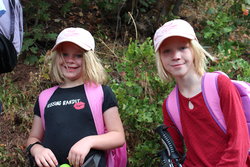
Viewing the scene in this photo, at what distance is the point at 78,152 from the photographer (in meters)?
2.38

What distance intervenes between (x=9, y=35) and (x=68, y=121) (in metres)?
0.80

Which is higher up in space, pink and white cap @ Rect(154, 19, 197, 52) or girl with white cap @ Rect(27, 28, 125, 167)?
pink and white cap @ Rect(154, 19, 197, 52)

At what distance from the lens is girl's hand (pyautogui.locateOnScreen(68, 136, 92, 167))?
238 cm

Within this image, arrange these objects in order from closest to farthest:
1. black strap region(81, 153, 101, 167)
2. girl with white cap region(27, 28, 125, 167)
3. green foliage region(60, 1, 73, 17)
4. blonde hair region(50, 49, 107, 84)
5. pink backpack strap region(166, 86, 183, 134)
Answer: black strap region(81, 153, 101, 167) < girl with white cap region(27, 28, 125, 167) < pink backpack strap region(166, 86, 183, 134) < blonde hair region(50, 49, 107, 84) < green foliage region(60, 1, 73, 17)

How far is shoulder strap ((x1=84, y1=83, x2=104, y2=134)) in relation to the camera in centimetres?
263

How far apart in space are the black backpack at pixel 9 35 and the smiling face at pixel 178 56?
1111 millimetres

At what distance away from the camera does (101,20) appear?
19.6ft

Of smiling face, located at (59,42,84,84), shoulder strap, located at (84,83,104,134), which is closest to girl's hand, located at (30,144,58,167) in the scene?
shoulder strap, located at (84,83,104,134)

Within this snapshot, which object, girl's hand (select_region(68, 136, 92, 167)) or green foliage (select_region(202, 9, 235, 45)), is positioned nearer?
girl's hand (select_region(68, 136, 92, 167))

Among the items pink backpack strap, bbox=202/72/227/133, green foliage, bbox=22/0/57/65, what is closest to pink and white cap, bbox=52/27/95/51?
pink backpack strap, bbox=202/72/227/133

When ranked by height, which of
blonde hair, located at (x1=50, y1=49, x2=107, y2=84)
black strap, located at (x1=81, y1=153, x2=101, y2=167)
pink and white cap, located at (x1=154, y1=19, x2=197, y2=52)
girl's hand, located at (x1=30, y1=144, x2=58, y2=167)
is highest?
pink and white cap, located at (x1=154, y1=19, x2=197, y2=52)

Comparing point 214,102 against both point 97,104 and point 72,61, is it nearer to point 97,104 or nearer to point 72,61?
point 97,104

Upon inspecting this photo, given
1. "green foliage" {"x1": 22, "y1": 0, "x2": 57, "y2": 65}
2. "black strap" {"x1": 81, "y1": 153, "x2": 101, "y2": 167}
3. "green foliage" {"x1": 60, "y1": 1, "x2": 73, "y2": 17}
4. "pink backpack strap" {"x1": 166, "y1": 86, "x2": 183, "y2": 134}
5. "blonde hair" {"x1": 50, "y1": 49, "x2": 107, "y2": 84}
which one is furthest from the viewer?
"green foliage" {"x1": 60, "y1": 1, "x2": 73, "y2": 17}

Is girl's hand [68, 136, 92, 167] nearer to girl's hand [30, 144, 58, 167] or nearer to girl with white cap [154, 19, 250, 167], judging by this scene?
girl's hand [30, 144, 58, 167]
